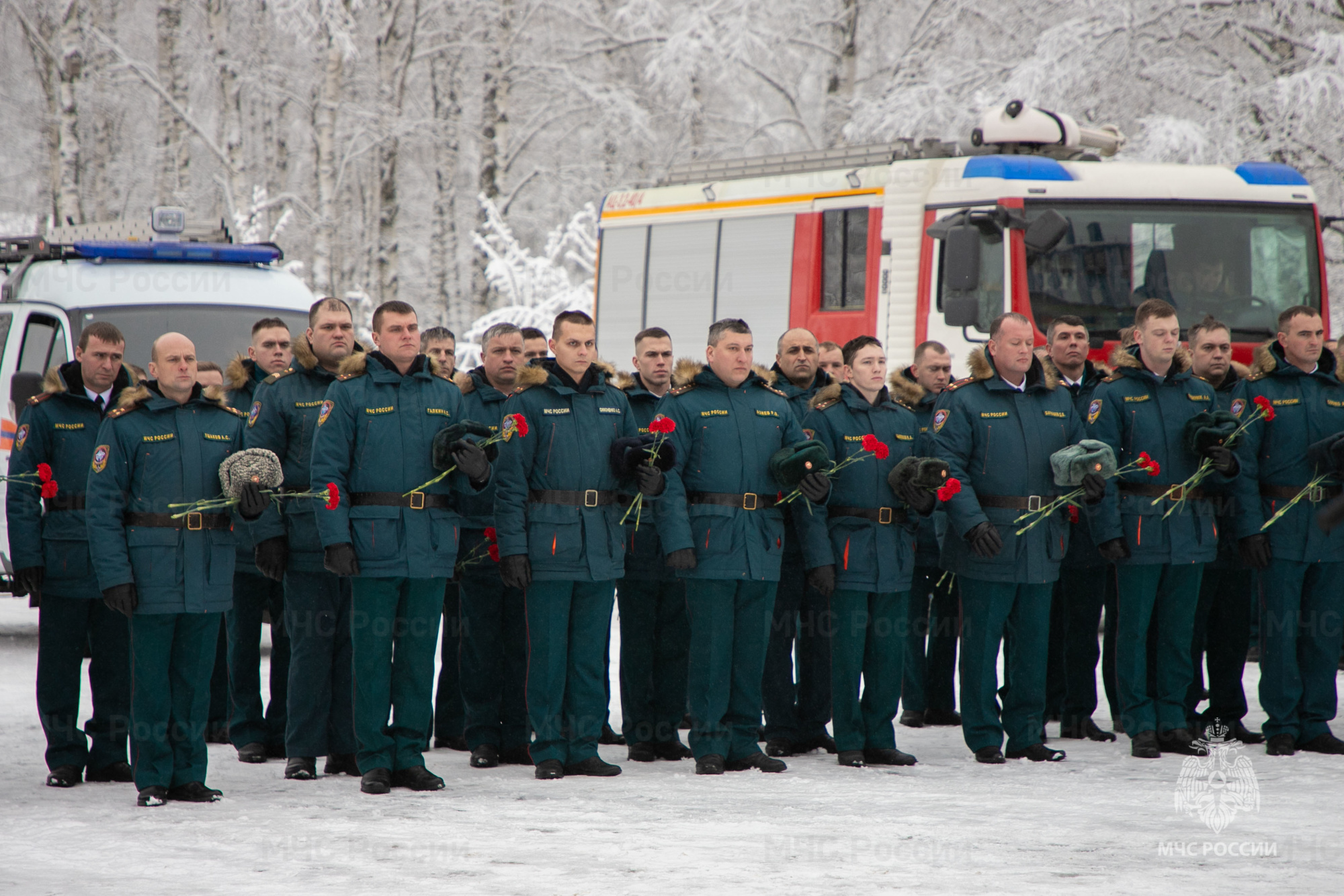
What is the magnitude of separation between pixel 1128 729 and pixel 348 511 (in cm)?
403

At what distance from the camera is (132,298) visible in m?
11.5

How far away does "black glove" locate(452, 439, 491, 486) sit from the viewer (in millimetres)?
7078

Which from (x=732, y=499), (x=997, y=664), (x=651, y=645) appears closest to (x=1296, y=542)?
(x=997, y=664)

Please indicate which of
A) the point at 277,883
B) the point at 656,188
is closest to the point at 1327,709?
the point at 277,883

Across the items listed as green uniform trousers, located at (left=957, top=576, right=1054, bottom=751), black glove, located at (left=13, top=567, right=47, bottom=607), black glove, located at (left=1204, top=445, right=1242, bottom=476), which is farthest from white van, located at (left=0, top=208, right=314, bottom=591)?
black glove, located at (left=1204, top=445, right=1242, bottom=476)

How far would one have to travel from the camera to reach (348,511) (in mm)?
7164

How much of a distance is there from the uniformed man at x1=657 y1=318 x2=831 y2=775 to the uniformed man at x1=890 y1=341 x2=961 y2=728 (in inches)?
65.9

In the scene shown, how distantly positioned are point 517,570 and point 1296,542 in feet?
13.0

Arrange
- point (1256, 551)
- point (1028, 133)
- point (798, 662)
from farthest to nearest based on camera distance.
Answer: point (1028, 133), point (798, 662), point (1256, 551)

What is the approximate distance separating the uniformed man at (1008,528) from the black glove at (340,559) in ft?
9.47

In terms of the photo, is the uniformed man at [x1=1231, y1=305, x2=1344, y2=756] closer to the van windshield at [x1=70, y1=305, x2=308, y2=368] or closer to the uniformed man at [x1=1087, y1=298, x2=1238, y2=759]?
→ the uniformed man at [x1=1087, y1=298, x2=1238, y2=759]

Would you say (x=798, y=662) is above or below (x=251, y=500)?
below

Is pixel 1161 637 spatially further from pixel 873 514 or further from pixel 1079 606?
pixel 873 514

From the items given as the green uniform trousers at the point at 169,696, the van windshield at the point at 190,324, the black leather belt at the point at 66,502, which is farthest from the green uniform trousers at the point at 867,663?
the van windshield at the point at 190,324
